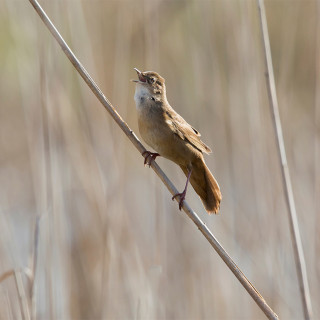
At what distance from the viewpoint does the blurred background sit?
289 cm

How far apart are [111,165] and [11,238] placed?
63 centimetres

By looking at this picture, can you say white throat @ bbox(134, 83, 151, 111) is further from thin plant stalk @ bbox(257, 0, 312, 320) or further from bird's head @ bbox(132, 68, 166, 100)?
thin plant stalk @ bbox(257, 0, 312, 320)

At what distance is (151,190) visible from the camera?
129 inches

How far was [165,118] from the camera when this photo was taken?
98.1 inches

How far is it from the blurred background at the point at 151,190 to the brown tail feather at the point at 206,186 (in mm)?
506

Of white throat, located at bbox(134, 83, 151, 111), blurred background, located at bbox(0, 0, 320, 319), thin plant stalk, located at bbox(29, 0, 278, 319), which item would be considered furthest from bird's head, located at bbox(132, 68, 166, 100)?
thin plant stalk, located at bbox(29, 0, 278, 319)

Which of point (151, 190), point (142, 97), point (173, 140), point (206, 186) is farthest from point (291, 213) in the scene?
point (151, 190)

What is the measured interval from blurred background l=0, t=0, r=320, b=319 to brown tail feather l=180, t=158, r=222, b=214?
506 millimetres

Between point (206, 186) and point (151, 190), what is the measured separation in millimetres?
Result: 866

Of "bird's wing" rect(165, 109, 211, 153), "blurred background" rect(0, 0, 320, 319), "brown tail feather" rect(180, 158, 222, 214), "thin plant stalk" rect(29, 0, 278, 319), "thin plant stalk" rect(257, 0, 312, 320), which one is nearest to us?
"thin plant stalk" rect(29, 0, 278, 319)

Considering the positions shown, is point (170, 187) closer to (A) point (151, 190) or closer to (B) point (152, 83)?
(B) point (152, 83)

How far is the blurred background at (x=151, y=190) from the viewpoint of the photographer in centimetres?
289

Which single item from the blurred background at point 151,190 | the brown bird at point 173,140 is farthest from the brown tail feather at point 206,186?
the blurred background at point 151,190

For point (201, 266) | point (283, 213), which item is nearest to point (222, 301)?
point (201, 266)
